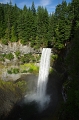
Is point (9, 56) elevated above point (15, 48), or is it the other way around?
point (15, 48)

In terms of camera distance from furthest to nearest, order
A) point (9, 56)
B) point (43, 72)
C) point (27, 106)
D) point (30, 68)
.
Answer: point (9, 56) < point (30, 68) < point (43, 72) < point (27, 106)

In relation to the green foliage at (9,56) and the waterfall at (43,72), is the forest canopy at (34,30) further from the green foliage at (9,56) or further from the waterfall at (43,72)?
the green foliage at (9,56)

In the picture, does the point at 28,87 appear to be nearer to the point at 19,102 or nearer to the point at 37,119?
the point at 19,102

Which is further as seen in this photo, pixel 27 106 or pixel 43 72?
pixel 43 72

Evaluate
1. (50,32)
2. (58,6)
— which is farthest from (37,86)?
(58,6)

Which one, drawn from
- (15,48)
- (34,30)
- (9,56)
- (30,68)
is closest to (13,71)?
(30,68)

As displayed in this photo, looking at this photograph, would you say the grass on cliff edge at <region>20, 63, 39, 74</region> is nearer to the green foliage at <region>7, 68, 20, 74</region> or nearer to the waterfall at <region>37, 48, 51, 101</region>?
the green foliage at <region>7, 68, 20, 74</region>

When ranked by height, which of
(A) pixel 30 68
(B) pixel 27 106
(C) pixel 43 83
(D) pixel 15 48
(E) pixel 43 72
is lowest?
(B) pixel 27 106

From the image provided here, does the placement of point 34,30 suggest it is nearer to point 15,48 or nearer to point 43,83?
point 15,48

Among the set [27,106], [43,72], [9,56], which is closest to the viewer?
[27,106]
